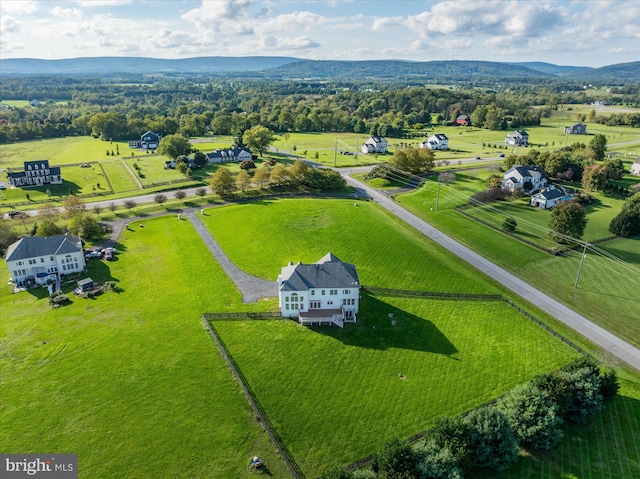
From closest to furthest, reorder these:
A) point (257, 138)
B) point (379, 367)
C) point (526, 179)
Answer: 1. point (379, 367)
2. point (526, 179)
3. point (257, 138)

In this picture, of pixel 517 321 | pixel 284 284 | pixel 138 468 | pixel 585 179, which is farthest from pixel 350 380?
pixel 585 179

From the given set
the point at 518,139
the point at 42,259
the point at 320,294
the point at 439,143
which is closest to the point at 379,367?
the point at 320,294

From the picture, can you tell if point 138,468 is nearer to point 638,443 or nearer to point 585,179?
point 638,443

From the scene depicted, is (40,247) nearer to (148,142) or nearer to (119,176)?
(119,176)

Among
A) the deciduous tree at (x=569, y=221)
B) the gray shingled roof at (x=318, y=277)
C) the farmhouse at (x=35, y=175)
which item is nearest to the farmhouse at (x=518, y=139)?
the deciduous tree at (x=569, y=221)

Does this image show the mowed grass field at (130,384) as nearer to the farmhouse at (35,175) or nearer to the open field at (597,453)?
the open field at (597,453)

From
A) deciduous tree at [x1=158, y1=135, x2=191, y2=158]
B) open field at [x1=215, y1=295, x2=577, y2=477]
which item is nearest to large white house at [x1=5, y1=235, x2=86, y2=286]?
open field at [x1=215, y1=295, x2=577, y2=477]
